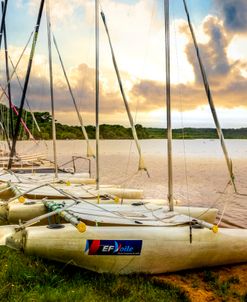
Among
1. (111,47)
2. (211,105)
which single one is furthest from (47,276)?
(111,47)

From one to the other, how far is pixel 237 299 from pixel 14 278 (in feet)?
15.8

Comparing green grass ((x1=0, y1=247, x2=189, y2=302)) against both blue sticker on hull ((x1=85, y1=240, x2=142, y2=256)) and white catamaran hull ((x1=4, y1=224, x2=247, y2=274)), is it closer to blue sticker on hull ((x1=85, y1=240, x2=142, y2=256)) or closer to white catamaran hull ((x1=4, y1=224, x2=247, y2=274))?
white catamaran hull ((x1=4, y1=224, x2=247, y2=274))

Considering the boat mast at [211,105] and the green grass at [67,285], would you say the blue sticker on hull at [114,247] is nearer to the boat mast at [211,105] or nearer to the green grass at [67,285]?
the green grass at [67,285]

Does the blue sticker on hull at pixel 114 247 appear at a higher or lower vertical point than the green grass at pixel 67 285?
higher

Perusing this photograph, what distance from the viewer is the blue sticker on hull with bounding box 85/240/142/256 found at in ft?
26.4

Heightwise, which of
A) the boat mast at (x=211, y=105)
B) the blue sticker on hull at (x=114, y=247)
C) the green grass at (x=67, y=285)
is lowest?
the green grass at (x=67, y=285)

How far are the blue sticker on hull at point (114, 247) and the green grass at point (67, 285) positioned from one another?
520 millimetres

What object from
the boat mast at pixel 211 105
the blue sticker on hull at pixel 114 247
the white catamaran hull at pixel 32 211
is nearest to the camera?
the blue sticker on hull at pixel 114 247

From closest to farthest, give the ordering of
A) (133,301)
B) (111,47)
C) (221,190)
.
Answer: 1. (133,301)
2. (111,47)
3. (221,190)

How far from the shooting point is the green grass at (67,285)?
6730 mm

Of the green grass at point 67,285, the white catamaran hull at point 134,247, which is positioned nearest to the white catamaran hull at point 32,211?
the white catamaran hull at point 134,247

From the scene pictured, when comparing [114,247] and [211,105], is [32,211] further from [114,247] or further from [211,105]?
[211,105]

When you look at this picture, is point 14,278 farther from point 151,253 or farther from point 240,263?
point 240,263

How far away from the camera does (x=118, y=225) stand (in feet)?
30.6
